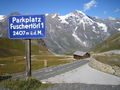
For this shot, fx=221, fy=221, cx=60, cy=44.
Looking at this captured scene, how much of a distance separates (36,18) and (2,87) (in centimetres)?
461

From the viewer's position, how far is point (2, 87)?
11266 mm

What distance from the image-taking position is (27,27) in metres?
13.8

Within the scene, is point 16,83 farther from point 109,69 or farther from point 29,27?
point 109,69

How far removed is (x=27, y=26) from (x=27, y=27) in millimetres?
75

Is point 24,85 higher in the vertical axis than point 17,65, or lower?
higher

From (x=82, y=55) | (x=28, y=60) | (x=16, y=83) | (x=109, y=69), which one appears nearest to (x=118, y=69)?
(x=109, y=69)

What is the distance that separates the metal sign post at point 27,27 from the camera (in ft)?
44.3

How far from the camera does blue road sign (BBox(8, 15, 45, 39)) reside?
44.2 feet

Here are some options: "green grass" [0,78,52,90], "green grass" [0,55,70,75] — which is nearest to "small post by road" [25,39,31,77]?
"green grass" [0,78,52,90]

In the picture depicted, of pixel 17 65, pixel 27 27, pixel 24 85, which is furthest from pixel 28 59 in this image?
pixel 17 65

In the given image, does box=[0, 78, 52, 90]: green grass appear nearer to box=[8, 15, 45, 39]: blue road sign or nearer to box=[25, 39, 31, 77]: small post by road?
box=[25, 39, 31, 77]: small post by road

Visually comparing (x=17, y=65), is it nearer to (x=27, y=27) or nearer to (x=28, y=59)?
(x=28, y=59)

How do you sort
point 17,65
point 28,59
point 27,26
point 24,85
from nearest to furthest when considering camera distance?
point 24,85
point 27,26
point 28,59
point 17,65

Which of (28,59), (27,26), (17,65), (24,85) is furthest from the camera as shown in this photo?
(17,65)
